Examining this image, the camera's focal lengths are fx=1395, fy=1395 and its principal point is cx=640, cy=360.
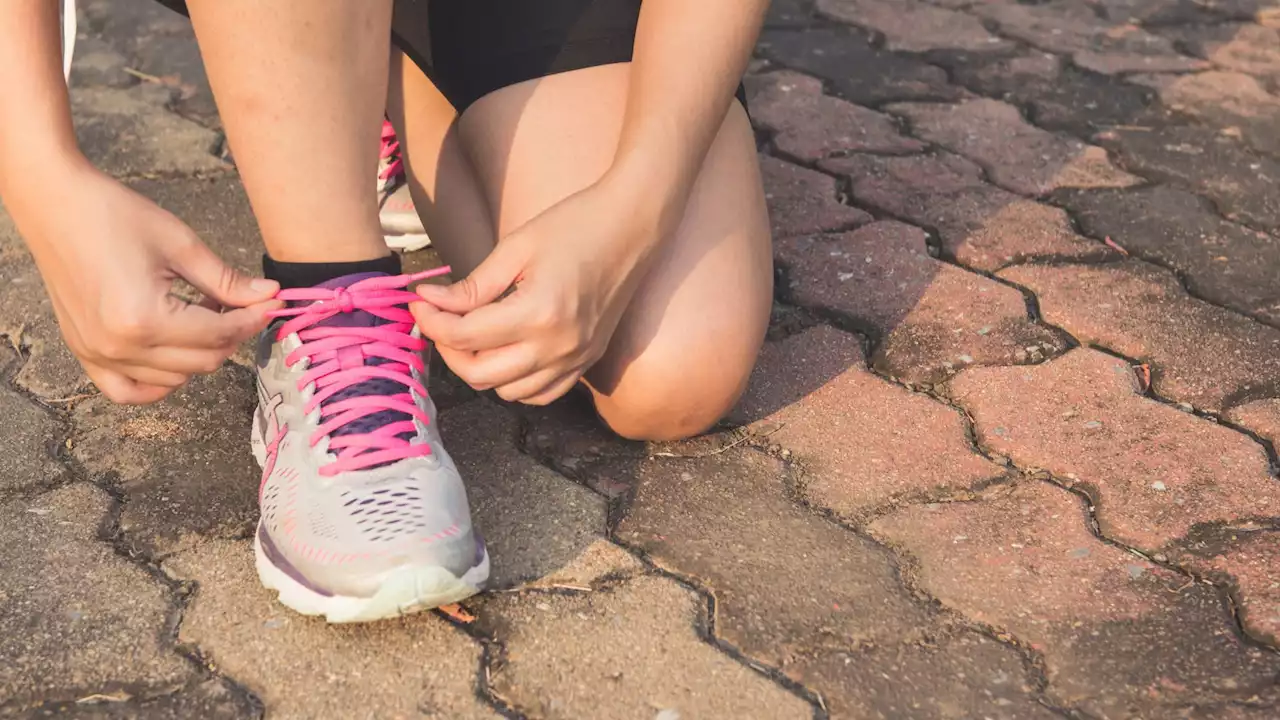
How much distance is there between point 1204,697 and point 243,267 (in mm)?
1258

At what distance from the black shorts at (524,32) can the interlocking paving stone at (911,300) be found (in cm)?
43

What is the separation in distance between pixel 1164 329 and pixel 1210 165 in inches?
23.0

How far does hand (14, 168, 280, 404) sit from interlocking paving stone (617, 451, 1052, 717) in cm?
42

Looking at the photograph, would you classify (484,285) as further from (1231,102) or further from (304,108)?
(1231,102)

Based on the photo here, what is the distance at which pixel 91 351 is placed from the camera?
47.5 inches

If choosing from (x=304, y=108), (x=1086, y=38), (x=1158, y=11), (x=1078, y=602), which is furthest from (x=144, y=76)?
(x=1158, y=11)

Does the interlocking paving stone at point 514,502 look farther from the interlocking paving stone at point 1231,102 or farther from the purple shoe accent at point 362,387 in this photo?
the interlocking paving stone at point 1231,102

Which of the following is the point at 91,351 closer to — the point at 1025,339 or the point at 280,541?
the point at 280,541

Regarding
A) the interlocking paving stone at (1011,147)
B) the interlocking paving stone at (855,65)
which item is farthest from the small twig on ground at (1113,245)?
the interlocking paving stone at (855,65)

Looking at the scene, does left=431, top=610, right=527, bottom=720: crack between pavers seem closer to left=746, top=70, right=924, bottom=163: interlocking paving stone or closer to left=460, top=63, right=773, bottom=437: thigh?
left=460, top=63, right=773, bottom=437: thigh

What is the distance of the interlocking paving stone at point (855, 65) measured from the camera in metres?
2.39

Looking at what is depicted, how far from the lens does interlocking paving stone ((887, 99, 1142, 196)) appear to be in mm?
2086

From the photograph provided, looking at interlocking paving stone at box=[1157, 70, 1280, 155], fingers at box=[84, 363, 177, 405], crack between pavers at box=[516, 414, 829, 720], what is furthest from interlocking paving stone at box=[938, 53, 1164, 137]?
fingers at box=[84, 363, 177, 405]

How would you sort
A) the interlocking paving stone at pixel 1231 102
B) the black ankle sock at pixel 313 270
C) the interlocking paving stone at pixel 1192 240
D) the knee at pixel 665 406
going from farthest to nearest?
the interlocking paving stone at pixel 1231 102 → the interlocking paving stone at pixel 1192 240 → the knee at pixel 665 406 → the black ankle sock at pixel 313 270
